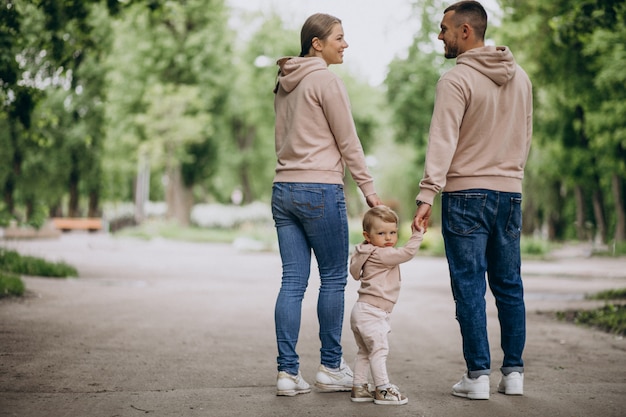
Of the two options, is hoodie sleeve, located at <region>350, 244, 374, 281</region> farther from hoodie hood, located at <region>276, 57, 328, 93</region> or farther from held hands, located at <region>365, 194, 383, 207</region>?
hoodie hood, located at <region>276, 57, 328, 93</region>

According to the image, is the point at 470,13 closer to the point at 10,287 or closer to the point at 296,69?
the point at 296,69

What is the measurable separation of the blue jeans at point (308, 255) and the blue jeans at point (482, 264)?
65 cm

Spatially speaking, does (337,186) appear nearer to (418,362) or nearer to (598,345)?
(418,362)

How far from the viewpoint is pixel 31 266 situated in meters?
13.9

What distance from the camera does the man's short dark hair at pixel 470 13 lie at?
15.6 feet

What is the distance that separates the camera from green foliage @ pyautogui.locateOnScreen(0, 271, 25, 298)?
9.84 m

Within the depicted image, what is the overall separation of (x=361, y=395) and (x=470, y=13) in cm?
224

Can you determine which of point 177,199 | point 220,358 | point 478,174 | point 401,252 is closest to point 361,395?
point 401,252

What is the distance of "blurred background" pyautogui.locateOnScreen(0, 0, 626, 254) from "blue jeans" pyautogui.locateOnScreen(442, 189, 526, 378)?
758 inches

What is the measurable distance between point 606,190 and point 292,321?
3884 cm

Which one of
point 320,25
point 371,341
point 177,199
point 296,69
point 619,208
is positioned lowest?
point 177,199

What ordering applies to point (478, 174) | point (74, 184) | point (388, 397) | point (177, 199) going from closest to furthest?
point (388, 397) → point (478, 174) → point (177, 199) → point (74, 184)

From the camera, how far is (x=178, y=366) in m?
5.69

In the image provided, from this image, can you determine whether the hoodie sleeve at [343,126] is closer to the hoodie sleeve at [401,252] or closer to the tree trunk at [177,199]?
the hoodie sleeve at [401,252]
